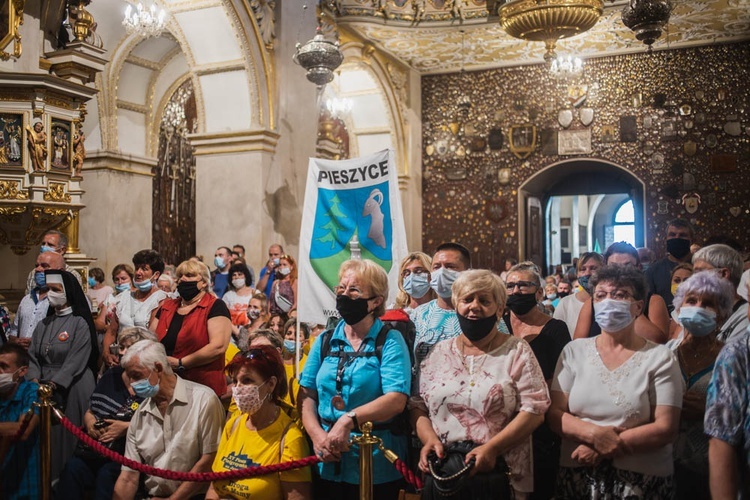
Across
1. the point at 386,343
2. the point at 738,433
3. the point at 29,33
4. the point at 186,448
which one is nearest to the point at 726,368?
the point at 738,433

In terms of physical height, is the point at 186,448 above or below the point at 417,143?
below

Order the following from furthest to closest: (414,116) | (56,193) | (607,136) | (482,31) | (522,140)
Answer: (414,116) < (522,140) < (607,136) < (482,31) < (56,193)

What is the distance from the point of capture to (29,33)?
6996 mm

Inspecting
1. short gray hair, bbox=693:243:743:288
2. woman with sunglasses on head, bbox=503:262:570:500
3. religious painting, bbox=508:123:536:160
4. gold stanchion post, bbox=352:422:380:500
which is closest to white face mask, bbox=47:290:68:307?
gold stanchion post, bbox=352:422:380:500

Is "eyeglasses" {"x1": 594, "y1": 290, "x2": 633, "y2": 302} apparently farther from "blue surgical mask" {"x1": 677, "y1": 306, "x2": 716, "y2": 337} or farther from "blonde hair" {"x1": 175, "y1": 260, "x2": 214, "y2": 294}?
"blonde hair" {"x1": 175, "y1": 260, "x2": 214, "y2": 294}

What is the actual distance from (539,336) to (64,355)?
3442 mm

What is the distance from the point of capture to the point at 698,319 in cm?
350

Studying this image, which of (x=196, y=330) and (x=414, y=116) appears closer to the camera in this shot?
(x=196, y=330)

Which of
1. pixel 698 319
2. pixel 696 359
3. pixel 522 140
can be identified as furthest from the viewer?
pixel 522 140

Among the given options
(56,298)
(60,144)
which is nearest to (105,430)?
(56,298)

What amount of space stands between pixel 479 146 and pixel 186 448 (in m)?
13.6

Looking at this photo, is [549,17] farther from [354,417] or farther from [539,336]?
[354,417]

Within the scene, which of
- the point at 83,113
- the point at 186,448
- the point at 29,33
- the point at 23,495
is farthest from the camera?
the point at 83,113

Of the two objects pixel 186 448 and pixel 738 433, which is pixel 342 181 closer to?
pixel 186 448
